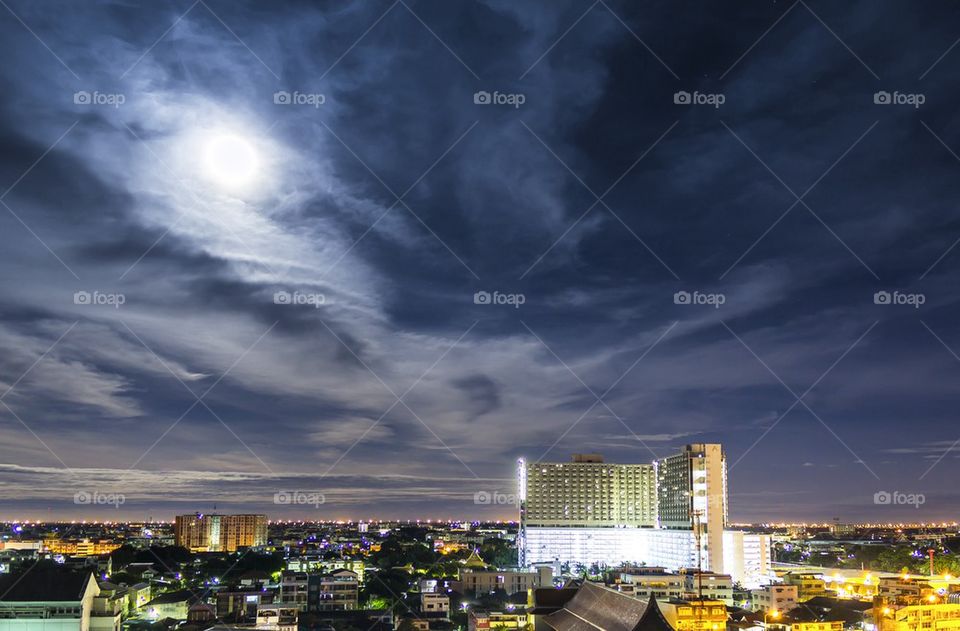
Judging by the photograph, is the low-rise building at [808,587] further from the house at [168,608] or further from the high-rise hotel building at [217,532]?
the high-rise hotel building at [217,532]

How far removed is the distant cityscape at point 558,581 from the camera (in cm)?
3400

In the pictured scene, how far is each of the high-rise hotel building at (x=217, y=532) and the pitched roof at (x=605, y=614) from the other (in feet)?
334

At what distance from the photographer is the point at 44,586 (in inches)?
1275

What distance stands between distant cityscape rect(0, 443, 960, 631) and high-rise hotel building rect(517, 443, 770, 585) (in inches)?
7.2

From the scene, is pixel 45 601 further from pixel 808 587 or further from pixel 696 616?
pixel 808 587

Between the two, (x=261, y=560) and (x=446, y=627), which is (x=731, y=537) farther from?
(x=261, y=560)

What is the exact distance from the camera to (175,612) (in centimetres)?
4831

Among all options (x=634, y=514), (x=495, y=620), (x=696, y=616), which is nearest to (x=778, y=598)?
(x=696, y=616)

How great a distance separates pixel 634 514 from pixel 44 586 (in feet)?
269

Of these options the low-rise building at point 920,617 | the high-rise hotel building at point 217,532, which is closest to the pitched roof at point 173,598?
the low-rise building at point 920,617

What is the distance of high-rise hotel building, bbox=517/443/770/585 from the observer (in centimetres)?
6969

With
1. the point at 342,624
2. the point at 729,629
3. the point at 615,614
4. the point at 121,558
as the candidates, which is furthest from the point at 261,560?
the point at 615,614

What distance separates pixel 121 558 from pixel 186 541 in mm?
48098

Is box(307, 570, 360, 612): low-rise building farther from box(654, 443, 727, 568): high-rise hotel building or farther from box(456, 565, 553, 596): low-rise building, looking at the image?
box(654, 443, 727, 568): high-rise hotel building
